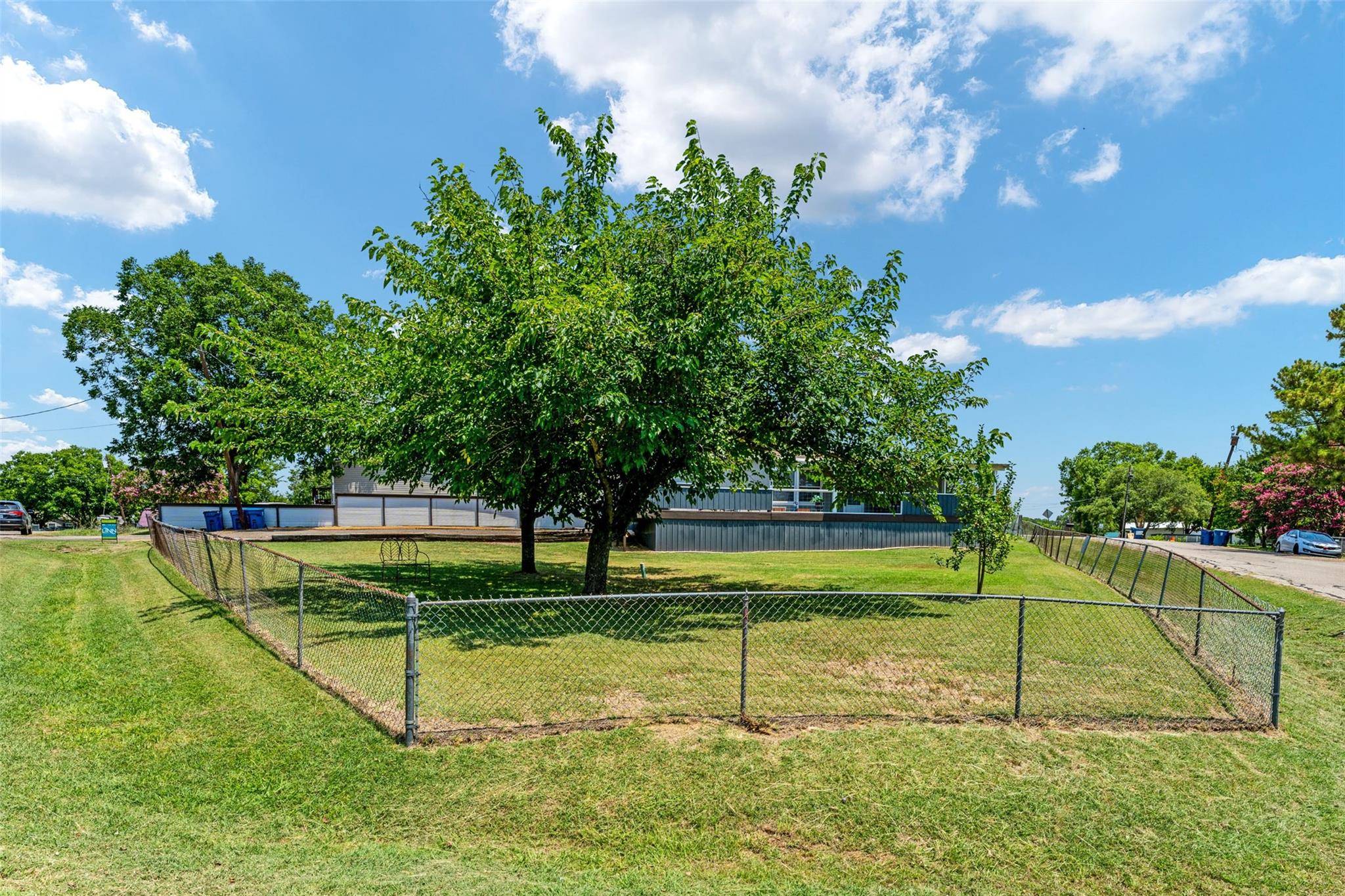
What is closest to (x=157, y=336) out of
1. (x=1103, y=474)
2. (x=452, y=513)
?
(x=452, y=513)

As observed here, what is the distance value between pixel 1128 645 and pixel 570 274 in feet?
32.8

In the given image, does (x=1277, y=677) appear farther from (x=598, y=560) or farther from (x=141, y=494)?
(x=141, y=494)

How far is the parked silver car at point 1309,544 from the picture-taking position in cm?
3222

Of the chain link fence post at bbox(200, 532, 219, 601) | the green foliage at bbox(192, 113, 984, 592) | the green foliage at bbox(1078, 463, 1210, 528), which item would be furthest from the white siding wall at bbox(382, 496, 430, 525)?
the green foliage at bbox(1078, 463, 1210, 528)

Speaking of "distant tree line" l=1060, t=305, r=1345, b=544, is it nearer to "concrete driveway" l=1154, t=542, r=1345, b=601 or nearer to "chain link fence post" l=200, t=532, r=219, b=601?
"concrete driveway" l=1154, t=542, r=1345, b=601

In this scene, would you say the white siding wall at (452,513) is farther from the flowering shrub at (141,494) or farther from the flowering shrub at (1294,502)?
the flowering shrub at (1294,502)

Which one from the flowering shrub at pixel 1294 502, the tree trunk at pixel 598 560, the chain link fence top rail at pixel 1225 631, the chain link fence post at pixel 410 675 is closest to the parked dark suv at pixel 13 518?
the tree trunk at pixel 598 560

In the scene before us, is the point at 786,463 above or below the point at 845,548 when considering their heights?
above

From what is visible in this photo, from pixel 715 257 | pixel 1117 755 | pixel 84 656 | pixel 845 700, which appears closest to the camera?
pixel 1117 755

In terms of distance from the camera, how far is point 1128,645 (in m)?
10.3

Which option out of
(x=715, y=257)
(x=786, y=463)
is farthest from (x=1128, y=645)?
(x=715, y=257)

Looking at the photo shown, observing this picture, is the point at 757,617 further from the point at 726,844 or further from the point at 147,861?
the point at 147,861

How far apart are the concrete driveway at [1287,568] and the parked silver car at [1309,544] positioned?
1109 millimetres

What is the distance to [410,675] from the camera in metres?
5.93
